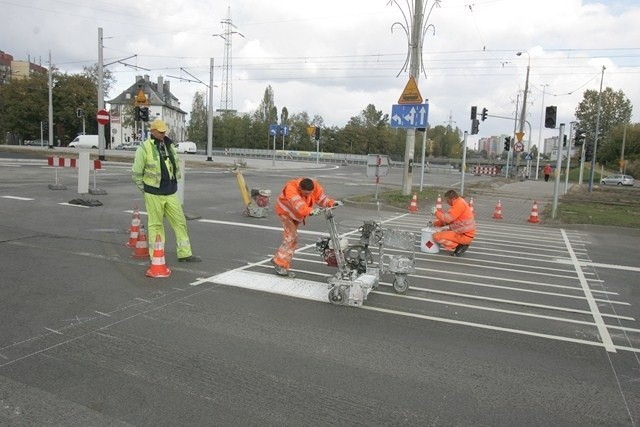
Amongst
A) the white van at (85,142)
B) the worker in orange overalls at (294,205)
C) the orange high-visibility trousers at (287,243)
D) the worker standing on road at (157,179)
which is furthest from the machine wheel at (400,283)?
the white van at (85,142)

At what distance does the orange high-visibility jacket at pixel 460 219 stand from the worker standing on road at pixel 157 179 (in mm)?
5067

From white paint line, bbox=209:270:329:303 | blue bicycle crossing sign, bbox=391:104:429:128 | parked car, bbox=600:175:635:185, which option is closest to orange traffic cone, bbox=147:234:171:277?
white paint line, bbox=209:270:329:303

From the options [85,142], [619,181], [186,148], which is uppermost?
[85,142]

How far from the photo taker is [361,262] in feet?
21.5

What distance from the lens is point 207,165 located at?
1596 inches

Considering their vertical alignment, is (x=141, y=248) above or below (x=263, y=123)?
below

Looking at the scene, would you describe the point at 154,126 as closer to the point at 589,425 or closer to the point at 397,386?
the point at 397,386

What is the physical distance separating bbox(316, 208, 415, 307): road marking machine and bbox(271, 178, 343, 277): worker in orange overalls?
0.33m

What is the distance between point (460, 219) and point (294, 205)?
4.38 m

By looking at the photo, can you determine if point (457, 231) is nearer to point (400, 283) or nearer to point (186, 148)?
point (400, 283)

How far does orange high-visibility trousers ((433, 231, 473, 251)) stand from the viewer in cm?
953

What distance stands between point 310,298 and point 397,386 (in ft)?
7.68

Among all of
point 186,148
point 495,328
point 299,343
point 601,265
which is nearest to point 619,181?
point 601,265

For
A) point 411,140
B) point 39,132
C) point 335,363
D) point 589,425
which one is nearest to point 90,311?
point 335,363
